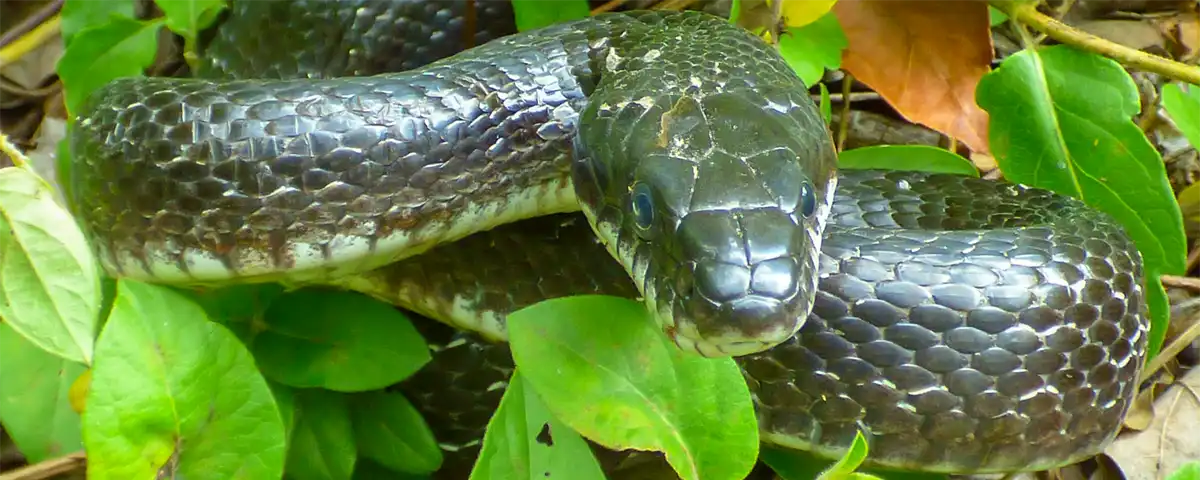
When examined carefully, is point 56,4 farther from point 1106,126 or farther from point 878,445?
point 1106,126

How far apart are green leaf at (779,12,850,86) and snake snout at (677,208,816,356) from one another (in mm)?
854

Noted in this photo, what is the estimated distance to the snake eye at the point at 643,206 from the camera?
1584 mm

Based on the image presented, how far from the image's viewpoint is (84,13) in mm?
2533

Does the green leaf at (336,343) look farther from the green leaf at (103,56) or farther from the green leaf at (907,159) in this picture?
the green leaf at (907,159)

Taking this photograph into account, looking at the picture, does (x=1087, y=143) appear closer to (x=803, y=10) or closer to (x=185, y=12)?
(x=803, y=10)

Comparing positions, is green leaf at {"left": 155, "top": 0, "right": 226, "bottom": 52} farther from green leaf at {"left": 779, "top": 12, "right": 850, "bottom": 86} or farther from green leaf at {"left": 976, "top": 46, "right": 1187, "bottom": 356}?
green leaf at {"left": 976, "top": 46, "right": 1187, "bottom": 356}

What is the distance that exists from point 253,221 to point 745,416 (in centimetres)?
93

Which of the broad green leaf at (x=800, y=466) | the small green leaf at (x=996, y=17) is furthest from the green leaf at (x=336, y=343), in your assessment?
the small green leaf at (x=996, y=17)

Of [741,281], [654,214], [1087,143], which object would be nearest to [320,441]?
[654,214]

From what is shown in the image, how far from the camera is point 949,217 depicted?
2.24m

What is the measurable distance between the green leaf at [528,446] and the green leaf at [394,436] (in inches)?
21.4

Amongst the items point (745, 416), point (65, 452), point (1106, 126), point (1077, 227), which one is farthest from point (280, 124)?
point (1106, 126)

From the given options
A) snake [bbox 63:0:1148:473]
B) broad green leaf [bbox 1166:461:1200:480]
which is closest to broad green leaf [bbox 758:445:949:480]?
snake [bbox 63:0:1148:473]

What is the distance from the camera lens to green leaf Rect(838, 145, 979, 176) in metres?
2.42
